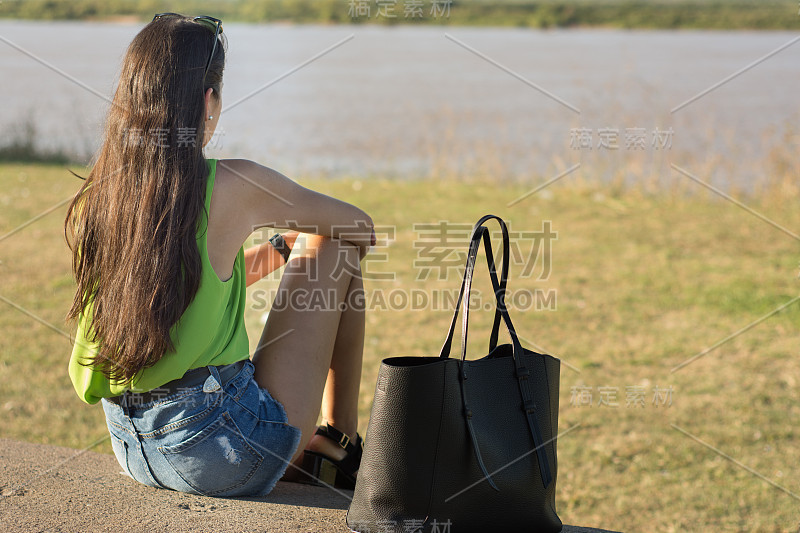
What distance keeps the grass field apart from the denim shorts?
1.07ft

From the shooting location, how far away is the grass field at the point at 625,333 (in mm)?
2709

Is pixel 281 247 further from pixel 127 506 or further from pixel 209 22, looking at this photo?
pixel 127 506

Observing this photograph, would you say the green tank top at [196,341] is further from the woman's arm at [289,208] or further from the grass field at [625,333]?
the grass field at [625,333]

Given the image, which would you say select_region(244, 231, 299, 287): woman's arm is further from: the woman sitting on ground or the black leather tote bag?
the black leather tote bag

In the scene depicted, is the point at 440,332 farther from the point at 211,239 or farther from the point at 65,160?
the point at 65,160

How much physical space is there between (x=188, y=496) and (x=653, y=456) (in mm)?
1777

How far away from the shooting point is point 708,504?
100 inches

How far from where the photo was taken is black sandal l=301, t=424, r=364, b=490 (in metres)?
2.06

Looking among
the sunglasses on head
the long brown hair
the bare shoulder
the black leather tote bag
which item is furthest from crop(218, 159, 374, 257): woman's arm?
the black leather tote bag

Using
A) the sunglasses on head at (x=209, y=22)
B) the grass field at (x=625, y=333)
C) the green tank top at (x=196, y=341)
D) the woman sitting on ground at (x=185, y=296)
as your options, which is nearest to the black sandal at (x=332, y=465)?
the woman sitting on ground at (x=185, y=296)

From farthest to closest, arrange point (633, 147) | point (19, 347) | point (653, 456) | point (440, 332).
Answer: point (633, 147), point (440, 332), point (19, 347), point (653, 456)

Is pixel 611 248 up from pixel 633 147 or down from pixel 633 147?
down

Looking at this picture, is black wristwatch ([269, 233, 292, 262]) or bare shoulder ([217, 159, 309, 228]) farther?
black wristwatch ([269, 233, 292, 262])

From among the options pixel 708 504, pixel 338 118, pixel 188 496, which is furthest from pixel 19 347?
pixel 338 118
